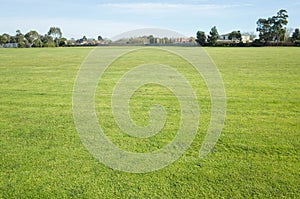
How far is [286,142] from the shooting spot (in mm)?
4754

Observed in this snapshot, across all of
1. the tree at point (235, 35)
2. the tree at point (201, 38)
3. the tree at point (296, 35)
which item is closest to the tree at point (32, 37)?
the tree at point (201, 38)

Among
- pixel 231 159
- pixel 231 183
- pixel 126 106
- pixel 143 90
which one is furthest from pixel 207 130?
pixel 143 90

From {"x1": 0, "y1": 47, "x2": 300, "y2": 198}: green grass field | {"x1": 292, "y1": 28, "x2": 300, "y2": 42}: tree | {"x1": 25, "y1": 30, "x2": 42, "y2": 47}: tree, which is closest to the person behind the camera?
{"x1": 0, "y1": 47, "x2": 300, "y2": 198}: green grass field

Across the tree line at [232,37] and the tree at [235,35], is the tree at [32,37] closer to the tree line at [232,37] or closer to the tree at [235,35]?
the tree line at [232,37]

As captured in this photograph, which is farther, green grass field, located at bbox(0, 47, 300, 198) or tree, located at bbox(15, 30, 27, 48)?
tree, located at bbox(15, 30, 27, 48)

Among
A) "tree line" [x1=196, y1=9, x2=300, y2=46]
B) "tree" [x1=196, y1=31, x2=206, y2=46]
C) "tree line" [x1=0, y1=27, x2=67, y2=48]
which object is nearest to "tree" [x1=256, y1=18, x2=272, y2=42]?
"tree line" [x1=196, y1=9, x2=300, y2=46]

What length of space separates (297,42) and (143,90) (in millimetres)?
72483

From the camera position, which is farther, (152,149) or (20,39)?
(20,39)

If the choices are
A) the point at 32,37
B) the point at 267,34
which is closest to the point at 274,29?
the point at 267,34

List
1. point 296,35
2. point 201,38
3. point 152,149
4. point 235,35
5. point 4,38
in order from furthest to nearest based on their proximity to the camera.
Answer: point 4,38
point 235,35
point 201,38
point 296,35
point 152,149

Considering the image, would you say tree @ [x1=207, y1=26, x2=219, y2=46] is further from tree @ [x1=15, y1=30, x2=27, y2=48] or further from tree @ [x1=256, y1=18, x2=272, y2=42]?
tree @ [x1=15, y1=30, x2=27, y2=48]

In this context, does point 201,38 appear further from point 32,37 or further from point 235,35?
point 32,37

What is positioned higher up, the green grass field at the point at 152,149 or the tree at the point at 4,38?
the tree at the point at 4,38

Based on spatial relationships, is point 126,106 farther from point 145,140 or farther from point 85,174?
point 85,174
